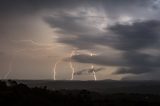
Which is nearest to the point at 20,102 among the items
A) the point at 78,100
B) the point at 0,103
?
the point at 0,103

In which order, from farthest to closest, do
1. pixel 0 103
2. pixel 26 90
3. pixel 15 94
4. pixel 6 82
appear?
1. pixel 6 82
2. pixel 26 90
3. pixel 15 94
4. pixel 0 103

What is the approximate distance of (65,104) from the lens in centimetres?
5962

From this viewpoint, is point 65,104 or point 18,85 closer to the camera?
point 65,104

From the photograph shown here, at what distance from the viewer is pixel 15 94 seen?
58.7m

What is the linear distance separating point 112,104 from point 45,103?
1488cm

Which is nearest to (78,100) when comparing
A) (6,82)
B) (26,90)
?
(26,90)

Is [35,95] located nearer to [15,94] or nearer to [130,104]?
[15,94]

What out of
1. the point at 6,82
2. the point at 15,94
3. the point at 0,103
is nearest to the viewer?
the point at 0,103

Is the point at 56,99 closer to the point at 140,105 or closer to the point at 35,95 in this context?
the point at 35,95

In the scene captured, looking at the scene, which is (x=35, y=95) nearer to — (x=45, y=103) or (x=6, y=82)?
(x=45, y=103)

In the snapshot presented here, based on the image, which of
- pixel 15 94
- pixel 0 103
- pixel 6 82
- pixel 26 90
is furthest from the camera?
pixel 6 82

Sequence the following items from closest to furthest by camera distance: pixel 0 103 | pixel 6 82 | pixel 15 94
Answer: pixel 0 103
pixel 15 94
pixel 6 82

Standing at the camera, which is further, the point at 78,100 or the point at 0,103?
the point at 78,100

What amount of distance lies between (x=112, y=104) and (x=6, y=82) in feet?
54.7
